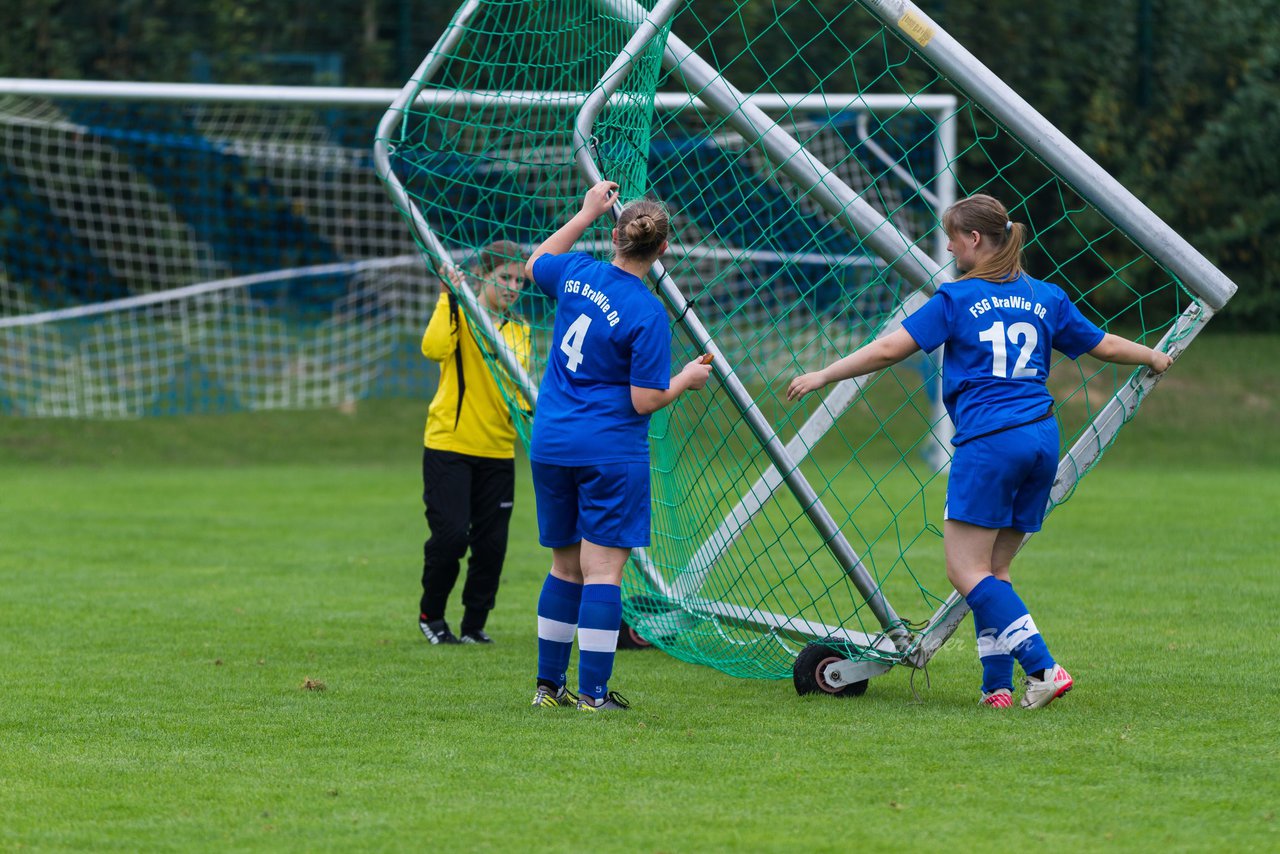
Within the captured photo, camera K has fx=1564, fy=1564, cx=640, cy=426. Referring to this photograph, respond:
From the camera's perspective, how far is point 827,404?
20.9 feet

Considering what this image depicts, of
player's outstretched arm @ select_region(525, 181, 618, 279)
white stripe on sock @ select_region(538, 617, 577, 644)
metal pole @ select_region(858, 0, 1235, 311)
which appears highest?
metal pole @ select_region(858, 0, 1235, 311)

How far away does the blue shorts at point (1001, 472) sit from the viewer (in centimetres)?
522

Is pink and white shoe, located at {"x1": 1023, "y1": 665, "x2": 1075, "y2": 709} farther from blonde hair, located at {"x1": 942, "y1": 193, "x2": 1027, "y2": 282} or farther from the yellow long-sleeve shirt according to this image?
the yellow long-sleeve shirt

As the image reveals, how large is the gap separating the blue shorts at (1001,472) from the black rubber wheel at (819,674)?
87 cm

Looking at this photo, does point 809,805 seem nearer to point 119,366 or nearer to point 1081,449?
point 1081,449

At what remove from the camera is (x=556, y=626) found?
226 inches

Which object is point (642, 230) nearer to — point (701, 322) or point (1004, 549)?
point (701, 322)

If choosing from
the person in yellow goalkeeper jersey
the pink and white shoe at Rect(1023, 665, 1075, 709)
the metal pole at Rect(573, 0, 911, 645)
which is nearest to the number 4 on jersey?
the metal pole at Rect(573, 0, 911, 645)

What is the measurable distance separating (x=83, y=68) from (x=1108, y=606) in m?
17.3

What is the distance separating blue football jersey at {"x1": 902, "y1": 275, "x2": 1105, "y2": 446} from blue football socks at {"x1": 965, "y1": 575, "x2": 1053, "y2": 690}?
522mm

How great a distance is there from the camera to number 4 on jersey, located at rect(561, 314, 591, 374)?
5.47 meters

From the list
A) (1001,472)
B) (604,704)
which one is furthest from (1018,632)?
(604,704)

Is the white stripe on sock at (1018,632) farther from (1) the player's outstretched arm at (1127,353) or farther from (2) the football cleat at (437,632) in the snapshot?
(2) the football cleat at (437,632)

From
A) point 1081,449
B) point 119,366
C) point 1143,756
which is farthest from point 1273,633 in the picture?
point 119,366
